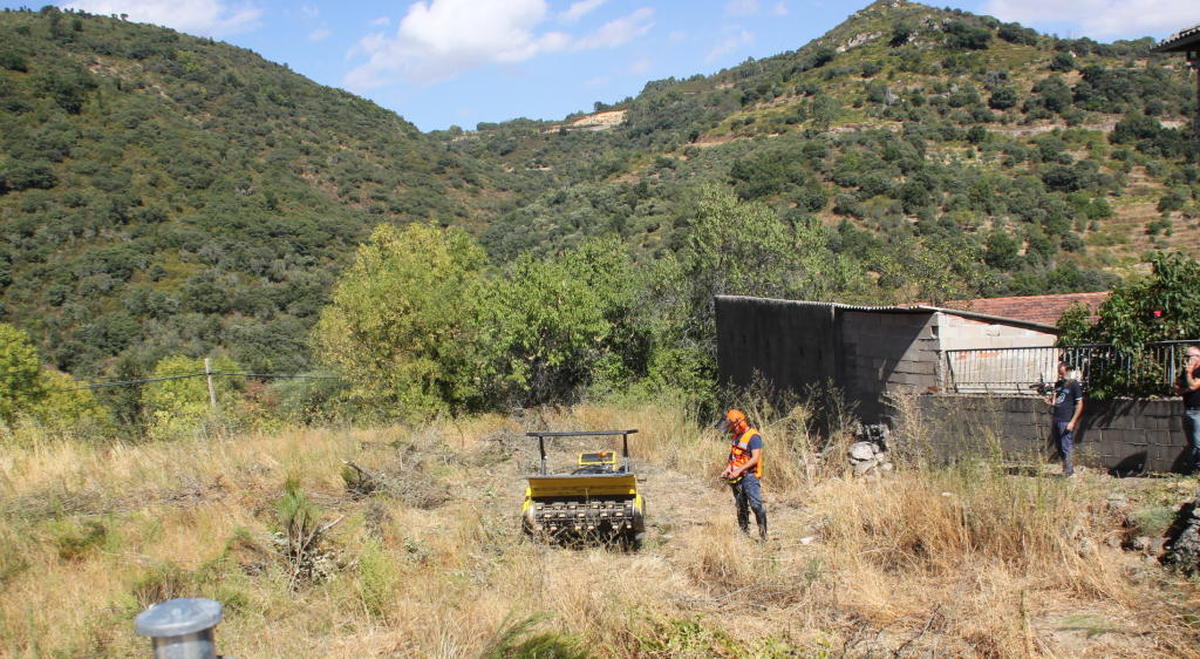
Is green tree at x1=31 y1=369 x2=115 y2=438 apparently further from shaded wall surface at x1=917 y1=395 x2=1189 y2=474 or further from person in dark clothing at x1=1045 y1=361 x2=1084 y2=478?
person in dark clothing at x1=1045 y1=361 x2=1084 y2=478

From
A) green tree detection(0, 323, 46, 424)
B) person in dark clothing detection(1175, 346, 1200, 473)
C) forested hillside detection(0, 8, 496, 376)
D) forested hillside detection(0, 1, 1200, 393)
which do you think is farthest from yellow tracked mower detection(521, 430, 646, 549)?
forested hillside detection(0, 8, 496, 376)

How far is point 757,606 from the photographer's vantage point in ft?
17.8

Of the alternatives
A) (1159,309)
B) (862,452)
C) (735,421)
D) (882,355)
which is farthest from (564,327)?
(1159,309)

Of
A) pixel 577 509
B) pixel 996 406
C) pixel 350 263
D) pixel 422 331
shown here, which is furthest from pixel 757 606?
pixel 350 263

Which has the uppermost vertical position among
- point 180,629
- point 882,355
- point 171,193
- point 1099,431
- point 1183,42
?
point 171,193

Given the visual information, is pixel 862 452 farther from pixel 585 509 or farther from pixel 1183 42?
pixel 1183 42

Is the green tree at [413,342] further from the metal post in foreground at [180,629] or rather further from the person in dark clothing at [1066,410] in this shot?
the metal post in foreground at [180,629]

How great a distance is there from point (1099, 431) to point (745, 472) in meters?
5.38

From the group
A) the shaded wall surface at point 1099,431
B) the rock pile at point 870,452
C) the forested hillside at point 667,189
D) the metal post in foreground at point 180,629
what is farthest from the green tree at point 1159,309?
the forested hillside at point 667,189

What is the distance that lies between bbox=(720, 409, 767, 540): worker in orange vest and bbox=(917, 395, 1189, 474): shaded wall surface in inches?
99.0

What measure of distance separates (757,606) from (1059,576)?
1.96 meters

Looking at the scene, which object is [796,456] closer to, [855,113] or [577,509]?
[577,509]

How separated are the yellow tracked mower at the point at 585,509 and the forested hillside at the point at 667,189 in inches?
570

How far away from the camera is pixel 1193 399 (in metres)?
8.45
